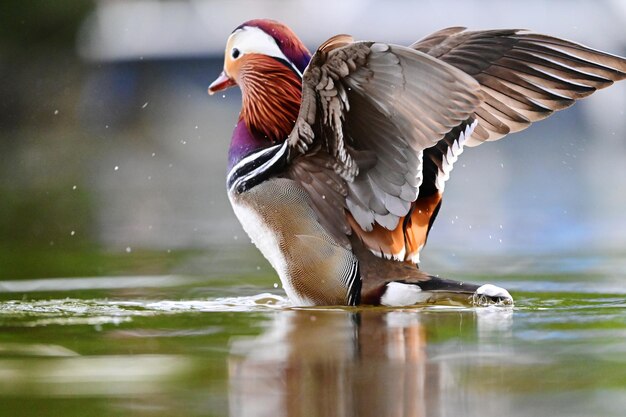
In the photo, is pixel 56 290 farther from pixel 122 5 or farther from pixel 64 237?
pixel 122 5

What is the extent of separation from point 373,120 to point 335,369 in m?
1.03

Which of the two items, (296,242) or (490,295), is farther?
(296,242)

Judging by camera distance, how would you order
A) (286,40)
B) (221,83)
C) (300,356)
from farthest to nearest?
(221,83)
(286,40)
(300,356)

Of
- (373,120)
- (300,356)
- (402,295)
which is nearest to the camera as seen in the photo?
(300,356)

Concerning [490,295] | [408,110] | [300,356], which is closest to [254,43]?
[408,110]

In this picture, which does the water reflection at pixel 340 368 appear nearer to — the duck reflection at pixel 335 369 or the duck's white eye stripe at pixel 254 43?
the duck reflection at pixel 335 369

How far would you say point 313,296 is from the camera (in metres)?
3.64

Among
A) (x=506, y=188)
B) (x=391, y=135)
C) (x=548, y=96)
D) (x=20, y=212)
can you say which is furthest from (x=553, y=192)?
(x=391, y=135)

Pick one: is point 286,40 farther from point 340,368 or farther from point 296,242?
point 340,368

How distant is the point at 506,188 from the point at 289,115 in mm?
4547

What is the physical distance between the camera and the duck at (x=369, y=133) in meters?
3.31

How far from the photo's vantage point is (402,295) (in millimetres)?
3605

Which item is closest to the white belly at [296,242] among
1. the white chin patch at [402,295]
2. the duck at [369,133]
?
the duck at [369,133]

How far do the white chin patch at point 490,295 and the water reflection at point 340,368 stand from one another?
0.08 metres
